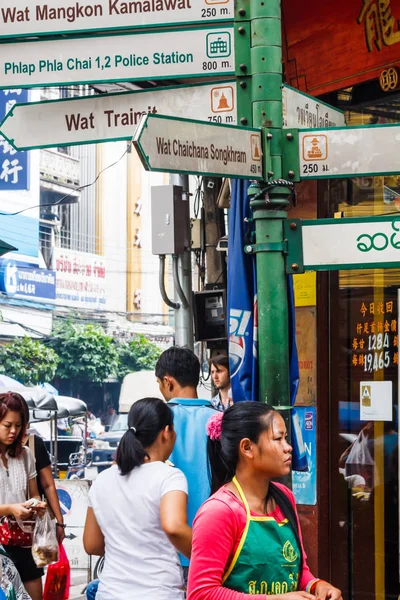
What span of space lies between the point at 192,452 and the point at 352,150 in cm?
175

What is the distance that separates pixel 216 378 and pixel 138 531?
3.22 m

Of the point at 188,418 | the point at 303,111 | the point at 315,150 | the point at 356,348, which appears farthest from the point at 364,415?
the point at 315,150

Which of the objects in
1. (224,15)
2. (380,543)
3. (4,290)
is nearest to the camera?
(224,15)

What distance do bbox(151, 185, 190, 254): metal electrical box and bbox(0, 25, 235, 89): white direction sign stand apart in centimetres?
424

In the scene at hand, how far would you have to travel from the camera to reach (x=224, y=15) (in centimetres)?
384

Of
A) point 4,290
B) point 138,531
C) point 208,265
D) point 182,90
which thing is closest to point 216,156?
point 182,90

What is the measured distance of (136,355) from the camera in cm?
4116

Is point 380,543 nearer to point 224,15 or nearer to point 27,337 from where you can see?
point 224,15

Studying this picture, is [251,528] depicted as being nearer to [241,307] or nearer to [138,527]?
[138,527]

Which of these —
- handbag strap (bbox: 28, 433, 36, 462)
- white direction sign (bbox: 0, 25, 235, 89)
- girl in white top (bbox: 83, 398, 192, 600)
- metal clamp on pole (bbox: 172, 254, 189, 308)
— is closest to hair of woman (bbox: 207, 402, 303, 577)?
girl in white top (bbox: 83, 398, 192, 600)

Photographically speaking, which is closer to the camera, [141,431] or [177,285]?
[141,431]

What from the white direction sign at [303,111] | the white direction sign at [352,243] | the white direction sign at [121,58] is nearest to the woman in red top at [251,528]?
the white direction sign at [352,243]

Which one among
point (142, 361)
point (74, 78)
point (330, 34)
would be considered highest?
point (330, 34)

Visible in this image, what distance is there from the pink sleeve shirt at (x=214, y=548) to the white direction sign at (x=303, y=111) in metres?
1.72
